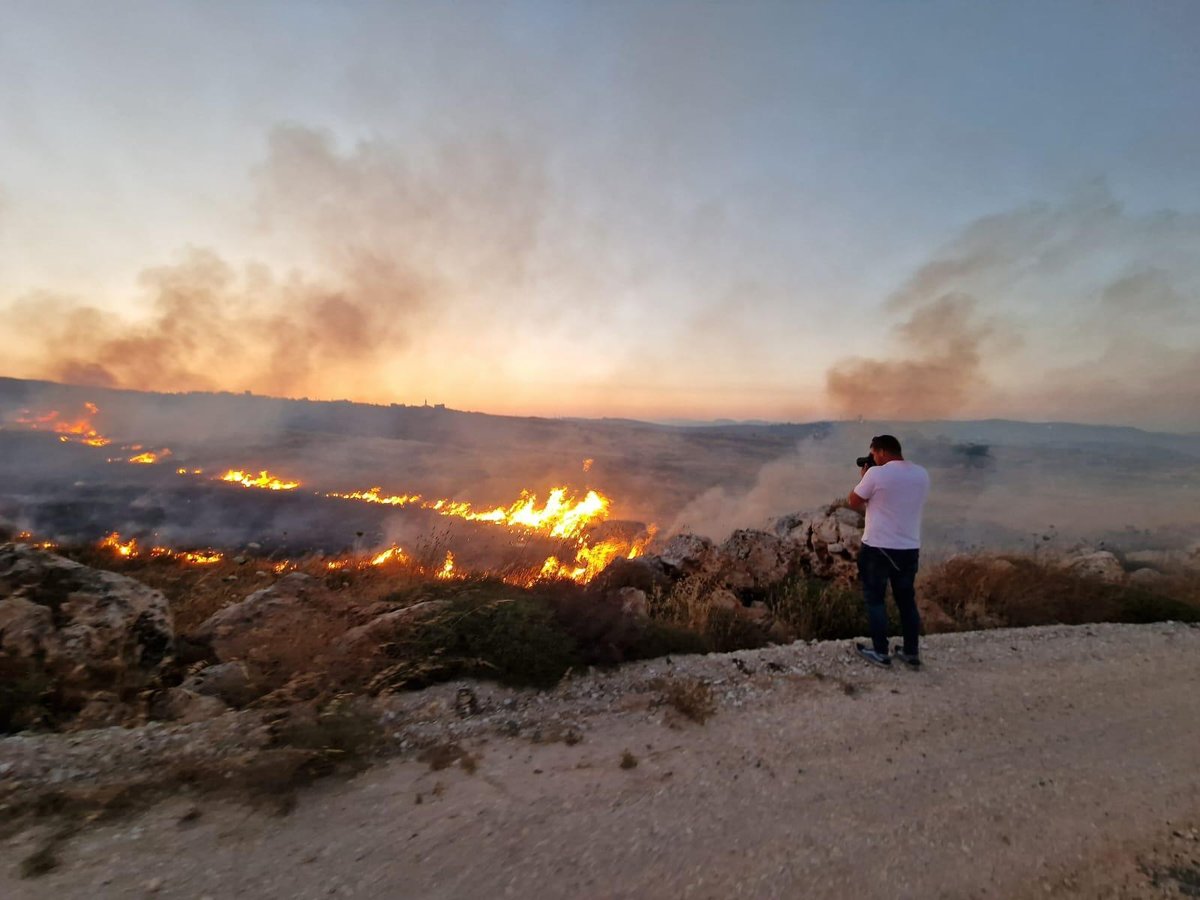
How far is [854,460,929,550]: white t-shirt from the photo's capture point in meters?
5.55

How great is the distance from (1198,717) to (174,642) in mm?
9139

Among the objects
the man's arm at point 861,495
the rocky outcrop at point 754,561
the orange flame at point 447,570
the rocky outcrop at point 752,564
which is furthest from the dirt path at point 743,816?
the orange flame at point 447,570

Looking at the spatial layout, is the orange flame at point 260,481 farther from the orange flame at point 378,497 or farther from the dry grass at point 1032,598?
the dry grass at point 1032,598

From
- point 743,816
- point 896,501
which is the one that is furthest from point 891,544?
point 743,816

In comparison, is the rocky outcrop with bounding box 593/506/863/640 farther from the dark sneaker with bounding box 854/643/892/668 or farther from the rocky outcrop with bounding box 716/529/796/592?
the dark sneaker with bounding box 854/643/892/668

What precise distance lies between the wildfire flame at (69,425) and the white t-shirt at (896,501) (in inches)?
1654

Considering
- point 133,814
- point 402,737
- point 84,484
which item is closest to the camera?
point 133,814

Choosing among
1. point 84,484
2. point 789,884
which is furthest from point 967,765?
point 84,484

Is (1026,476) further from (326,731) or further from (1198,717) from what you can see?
(326,731)

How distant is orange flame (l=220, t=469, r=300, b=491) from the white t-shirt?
27.3m

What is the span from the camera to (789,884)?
109 inches

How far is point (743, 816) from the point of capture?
3.28m

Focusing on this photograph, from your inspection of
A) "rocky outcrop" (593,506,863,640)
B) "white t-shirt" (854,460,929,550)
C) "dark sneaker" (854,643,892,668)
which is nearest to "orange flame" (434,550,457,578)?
"rocky outcrop" (593,506,863,640)

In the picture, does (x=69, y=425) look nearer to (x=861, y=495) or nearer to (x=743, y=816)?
(x=861, y=495)
